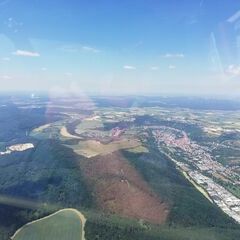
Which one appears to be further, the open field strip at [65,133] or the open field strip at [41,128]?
the open field strip at [41,128]

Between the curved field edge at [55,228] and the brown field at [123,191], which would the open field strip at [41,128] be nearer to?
the brown field at [123,191]

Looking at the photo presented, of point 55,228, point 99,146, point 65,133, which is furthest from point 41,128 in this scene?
point 55,228

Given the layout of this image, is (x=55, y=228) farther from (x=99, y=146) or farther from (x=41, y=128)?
(x=41, y=128)

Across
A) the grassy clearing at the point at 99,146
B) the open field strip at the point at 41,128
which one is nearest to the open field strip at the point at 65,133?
the open field strip at the point at 41,128

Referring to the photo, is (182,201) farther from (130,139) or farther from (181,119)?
(181,119)

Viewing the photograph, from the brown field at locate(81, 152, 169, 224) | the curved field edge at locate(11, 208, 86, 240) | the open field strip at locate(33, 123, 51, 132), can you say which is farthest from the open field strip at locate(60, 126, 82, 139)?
the curved field edge at locate(11, 208, 86, 240)

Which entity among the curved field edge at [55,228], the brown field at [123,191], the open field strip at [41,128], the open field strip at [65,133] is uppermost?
the brown field at [123,191]
